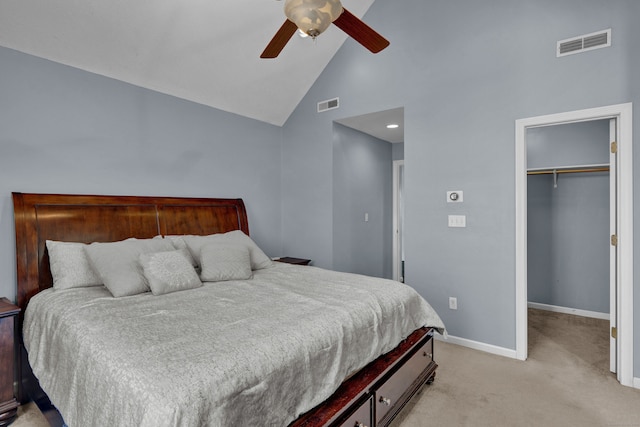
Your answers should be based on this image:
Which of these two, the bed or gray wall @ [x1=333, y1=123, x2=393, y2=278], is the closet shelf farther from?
the bed

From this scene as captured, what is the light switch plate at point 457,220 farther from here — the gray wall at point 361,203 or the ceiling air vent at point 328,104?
the ceiling air vent at point 328,104

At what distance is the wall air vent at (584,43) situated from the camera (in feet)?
8.79

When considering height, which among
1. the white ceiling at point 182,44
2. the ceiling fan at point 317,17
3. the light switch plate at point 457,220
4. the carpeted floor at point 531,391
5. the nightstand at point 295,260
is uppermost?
the white ceiling at point 182,44

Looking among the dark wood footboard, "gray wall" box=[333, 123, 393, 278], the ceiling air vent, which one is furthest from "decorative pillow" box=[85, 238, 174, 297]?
the ceiling air vent

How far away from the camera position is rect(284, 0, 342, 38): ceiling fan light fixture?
1.73 meters

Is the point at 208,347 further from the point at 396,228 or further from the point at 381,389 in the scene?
the point at 396,228

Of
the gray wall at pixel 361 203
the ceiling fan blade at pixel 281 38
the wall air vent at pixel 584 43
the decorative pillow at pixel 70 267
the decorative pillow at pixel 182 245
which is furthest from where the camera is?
the gray wall at pixel 361 203

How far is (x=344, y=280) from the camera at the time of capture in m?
2.65

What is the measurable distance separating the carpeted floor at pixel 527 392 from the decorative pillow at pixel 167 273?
113 centimetres

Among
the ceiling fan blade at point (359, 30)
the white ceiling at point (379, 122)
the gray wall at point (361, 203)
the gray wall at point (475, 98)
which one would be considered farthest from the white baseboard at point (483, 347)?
the ceiling fan blade at point (359, 30)

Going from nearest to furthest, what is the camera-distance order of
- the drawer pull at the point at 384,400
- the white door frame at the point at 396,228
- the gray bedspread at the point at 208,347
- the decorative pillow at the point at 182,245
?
the gray bedspread at the point at 208,347 < the drawer pull at the point at 384,400 < the decorative pillow at the point at 182,245 < the white door frame at the point at 396,228

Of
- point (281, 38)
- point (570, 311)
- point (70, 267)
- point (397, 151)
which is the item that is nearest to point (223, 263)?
point (70, 267)

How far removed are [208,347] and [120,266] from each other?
4.60 ft

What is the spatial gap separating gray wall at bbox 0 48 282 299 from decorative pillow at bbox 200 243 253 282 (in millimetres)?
1076
